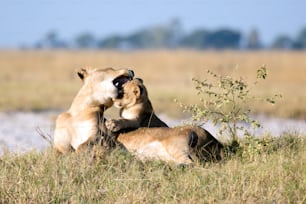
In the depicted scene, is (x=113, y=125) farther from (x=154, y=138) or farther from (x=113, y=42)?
(x=113, y=42)

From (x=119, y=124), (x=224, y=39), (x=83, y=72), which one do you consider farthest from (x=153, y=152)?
(x=224, y=39)

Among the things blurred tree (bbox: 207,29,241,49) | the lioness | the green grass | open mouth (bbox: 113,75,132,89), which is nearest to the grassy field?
open mouth (bbox: 113,75,132,89)

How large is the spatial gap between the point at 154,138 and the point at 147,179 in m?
0.80

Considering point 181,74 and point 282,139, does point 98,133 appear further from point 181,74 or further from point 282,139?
point 181,74

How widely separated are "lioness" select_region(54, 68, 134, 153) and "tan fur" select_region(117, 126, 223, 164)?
334mm

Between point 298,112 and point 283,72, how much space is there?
35.2ft

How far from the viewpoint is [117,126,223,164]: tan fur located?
6.67 metres

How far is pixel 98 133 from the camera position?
269 inches

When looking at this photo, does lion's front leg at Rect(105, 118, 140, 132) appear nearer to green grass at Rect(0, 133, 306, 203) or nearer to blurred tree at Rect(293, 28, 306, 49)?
green grass at Rect(0, 133, 306, 203)

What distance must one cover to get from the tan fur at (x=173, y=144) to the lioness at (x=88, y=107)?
334 mm

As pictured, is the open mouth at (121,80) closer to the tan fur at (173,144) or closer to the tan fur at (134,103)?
the tan fur at (134,103)

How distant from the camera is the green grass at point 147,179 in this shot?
18.8ft

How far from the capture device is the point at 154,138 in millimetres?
6855

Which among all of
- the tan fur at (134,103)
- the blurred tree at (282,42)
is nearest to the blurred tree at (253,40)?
the blurred tree at (282,42)
